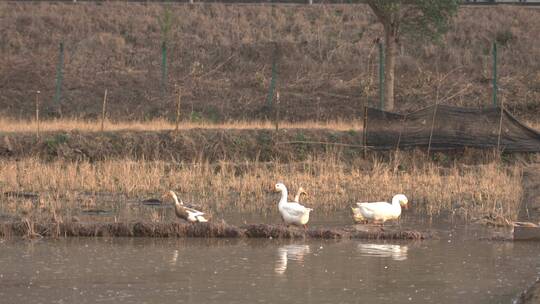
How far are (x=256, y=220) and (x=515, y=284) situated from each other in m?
6.58

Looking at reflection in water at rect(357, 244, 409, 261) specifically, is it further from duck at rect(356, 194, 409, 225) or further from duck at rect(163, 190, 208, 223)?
duck at rect(163, 190, 208, 223)

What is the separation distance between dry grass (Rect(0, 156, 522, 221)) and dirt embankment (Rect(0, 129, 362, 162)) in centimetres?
245

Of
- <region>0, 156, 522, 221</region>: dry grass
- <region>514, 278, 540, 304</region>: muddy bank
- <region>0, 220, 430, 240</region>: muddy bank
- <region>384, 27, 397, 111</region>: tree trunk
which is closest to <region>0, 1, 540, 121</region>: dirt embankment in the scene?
<region>384, 27, 397, 111</region>: tree trunk

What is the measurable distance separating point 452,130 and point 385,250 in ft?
45.4

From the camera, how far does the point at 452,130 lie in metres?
29.3

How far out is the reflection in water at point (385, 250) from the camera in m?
15.5

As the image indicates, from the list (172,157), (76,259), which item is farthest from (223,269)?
(172,157)

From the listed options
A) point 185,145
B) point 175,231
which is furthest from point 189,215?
point 185,145

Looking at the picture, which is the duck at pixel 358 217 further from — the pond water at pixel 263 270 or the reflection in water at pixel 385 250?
the reflection in water at pixel 385 250

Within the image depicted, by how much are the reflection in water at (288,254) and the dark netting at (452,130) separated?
1318 centimetres

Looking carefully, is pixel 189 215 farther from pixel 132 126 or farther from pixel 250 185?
pixel 132 126

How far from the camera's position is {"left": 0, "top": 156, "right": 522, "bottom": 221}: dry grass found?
20.7 meters

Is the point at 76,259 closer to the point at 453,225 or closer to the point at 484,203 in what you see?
the point at 453,225

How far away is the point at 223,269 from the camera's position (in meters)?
14.2
